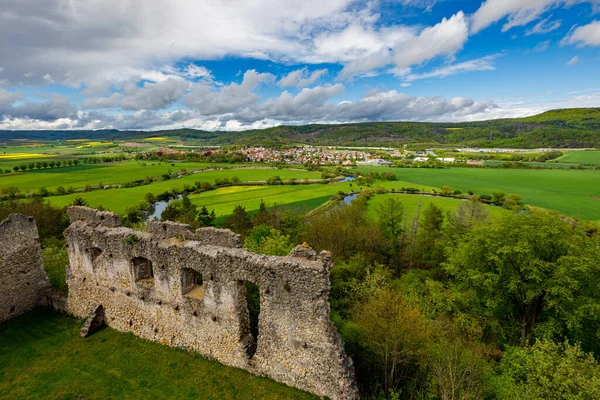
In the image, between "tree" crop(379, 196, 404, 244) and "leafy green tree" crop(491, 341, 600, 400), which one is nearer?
"leafy green tree" crop(491, 341, 600, 400)

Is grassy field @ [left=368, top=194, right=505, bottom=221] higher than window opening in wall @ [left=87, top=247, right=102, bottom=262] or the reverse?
the reverse

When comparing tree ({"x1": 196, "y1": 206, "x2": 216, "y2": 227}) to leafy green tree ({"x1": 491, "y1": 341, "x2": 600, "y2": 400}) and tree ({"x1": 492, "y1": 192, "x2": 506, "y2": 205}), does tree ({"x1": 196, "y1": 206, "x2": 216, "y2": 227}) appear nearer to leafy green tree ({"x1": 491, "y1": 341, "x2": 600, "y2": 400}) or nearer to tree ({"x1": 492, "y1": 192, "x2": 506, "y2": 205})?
leafy green tree ({"x1": 491, "y1": 341, "x2": 600, "y2": 400})

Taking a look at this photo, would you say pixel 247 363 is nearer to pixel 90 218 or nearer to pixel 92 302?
pixel 92 302

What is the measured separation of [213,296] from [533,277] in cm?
1544

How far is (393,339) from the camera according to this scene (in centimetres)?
1193

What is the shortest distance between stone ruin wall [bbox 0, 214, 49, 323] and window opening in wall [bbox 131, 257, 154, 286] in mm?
7140

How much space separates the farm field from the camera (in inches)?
2051

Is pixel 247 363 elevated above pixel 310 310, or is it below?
below

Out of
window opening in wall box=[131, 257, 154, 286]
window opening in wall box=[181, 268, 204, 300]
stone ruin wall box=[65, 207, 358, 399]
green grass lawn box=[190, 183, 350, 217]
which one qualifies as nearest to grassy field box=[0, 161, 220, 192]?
green grass lawn box=[190, 183, 350, 217]

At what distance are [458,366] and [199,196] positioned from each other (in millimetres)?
67196

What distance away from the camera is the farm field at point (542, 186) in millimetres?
52097

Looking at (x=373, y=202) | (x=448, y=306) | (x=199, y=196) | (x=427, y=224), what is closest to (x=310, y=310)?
(x=448, y=306)

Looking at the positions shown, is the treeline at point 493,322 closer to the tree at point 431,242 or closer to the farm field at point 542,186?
the tree at point 431,242

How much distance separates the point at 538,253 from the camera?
51.7 feet
